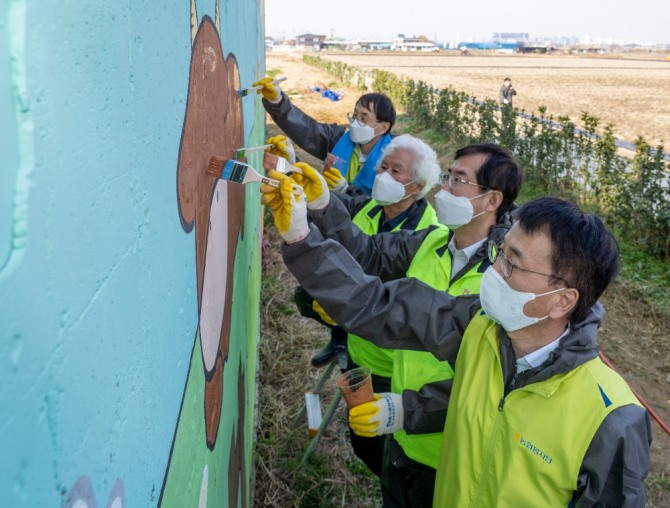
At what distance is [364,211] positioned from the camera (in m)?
3.48

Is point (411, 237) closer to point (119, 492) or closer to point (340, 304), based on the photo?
point (340, 304)

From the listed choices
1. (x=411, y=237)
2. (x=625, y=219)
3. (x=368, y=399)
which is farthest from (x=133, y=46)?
(x=625, y=219)

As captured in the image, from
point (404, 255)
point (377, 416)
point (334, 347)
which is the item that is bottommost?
point (334, 347)

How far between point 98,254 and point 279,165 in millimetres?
1553

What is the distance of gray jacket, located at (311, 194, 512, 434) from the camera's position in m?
2.20

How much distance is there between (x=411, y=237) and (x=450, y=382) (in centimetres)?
82

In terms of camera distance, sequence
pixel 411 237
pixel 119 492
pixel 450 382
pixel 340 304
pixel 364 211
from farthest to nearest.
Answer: pixel 364 211 < pixel 411 237 < pixel 450 382 < pixel 340 304 < pixel 119 492

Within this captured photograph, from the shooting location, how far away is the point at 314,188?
242 centimetres

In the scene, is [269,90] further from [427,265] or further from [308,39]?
[308,39]

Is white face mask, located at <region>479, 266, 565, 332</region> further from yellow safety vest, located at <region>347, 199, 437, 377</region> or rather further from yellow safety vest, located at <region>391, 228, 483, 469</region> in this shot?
yellow safety vest, located at <region>347, 199, 437, 377</region>

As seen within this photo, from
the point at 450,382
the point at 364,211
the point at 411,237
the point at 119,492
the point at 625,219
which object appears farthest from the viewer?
the point at 625,219

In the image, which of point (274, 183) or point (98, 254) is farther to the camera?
point (274, 183)

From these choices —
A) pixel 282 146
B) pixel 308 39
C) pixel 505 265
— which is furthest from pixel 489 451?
pixel 308 39

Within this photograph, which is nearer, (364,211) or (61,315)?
(61,315)
